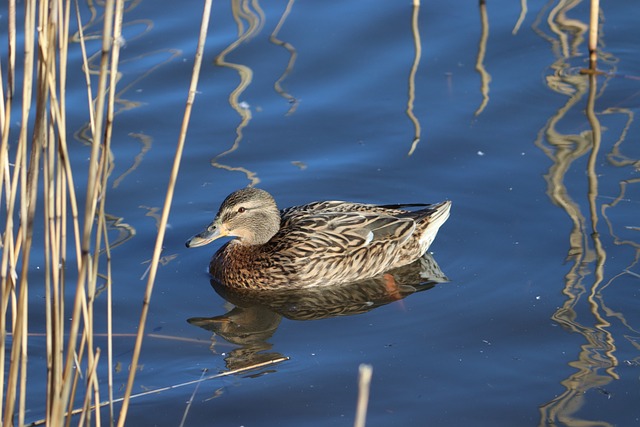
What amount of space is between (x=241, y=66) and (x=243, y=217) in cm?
251

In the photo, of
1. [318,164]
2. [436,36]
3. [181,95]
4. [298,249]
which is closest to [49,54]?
[298,249]

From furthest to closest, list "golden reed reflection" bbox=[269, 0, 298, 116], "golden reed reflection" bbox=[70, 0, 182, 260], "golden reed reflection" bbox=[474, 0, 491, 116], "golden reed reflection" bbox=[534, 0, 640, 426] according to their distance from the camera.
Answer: "golden reed reflection" bbox=[269, 0, 298, 116], "golden reed reflection" bbox=[474, 0, 491, 116], "golden reed reflection" bbox=[70, 0, 182, 260], "golden reed reflection" bbox=[534, 0, 640, 426]

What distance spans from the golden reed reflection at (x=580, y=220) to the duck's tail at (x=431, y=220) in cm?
81

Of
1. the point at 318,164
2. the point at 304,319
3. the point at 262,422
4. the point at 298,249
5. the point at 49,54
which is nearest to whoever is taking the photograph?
the point at 49,54

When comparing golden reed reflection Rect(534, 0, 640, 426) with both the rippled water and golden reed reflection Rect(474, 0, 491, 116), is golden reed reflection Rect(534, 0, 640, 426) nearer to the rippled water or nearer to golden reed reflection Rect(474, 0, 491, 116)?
the rippled water

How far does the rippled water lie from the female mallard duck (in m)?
0.24

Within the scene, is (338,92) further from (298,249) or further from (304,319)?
(304,319)

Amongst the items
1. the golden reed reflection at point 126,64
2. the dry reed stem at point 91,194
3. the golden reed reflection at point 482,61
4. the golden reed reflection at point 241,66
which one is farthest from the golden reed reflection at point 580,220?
the golden reed reflection at point 126,64

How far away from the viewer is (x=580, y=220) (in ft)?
25.2

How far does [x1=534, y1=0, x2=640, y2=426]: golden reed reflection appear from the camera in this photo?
19.5ft

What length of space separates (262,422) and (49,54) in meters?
2.69

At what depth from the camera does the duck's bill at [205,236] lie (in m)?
7.59

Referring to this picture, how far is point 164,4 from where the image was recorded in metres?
10.9

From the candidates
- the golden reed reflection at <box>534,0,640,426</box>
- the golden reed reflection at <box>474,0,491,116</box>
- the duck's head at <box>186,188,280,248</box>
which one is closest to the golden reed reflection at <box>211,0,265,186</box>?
the duck's head at <box>186,188,280,248</box>
